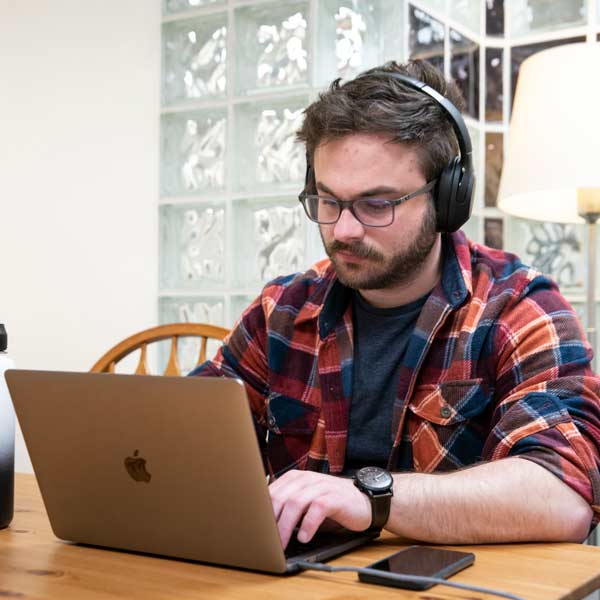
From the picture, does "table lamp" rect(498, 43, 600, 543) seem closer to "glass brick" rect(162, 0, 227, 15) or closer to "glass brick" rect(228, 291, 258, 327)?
"glass brick" rect(228, 291, 258, 327)

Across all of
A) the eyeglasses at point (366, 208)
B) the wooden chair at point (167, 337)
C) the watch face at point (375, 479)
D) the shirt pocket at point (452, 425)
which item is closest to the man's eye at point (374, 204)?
the eyeglasses at point (366, 208)

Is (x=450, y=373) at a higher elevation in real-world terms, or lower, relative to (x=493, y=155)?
lower

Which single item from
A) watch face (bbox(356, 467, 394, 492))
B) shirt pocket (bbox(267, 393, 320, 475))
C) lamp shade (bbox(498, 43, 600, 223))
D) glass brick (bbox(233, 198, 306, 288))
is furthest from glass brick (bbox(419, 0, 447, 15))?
watch face (bbox(356, 467, 394, 492))

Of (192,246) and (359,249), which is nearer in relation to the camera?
(359,249)

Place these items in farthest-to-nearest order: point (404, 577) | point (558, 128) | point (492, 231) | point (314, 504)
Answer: point (492, 231)
point (558, 128)
point (314, 504)
point (404, 577)

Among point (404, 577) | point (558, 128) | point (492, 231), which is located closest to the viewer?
point (404, 577)

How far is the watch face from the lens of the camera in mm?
1041

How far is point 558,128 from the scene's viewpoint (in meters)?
2.03

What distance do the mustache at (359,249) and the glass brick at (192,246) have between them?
4.45 feet

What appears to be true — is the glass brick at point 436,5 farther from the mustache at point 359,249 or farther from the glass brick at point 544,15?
the mustache at point 359,249

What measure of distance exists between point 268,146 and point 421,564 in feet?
6.31

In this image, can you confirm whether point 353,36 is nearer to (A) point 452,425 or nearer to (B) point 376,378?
(B) point 376,378

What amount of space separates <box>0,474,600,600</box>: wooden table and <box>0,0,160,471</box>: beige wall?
1.85 m

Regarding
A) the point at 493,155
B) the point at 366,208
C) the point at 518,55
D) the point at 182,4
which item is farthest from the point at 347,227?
the point at 182,4
